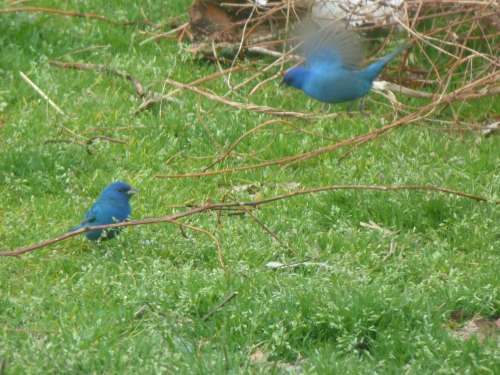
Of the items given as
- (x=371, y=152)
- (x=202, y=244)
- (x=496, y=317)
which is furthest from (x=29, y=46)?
(x=496, y=317)

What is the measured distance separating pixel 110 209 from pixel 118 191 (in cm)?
12

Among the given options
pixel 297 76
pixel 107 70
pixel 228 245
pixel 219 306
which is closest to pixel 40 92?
pixel 107 70

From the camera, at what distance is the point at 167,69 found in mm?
8391

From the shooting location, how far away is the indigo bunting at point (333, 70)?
22.7 ft

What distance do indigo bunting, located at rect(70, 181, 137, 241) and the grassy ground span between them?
0.09m

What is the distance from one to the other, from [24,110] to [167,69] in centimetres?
136

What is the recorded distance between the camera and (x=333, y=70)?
6953mm

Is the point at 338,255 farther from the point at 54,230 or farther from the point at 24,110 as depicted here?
the point at 24,110

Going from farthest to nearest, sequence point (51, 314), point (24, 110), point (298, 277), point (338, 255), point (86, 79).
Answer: point (86, 79)
point (24, 110)
point (338, 255)
point (298, 277)
point (51, 314)

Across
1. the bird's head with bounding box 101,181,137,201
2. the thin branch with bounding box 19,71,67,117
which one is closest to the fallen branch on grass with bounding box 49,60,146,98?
the thin branch with bounding box 19,71,67,117

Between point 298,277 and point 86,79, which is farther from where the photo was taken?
point 86,79

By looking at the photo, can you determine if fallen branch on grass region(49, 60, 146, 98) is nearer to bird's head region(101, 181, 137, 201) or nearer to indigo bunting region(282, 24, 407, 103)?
indigo bunting region(282, 24, 407, 103)

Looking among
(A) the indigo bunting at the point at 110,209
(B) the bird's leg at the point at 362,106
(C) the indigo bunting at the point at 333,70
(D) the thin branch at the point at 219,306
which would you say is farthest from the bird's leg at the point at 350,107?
(D) the thin branch at the point at 219,306

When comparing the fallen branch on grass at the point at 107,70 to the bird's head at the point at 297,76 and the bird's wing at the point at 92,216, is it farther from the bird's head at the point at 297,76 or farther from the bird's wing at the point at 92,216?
the bird's wing at the point at 92,216
